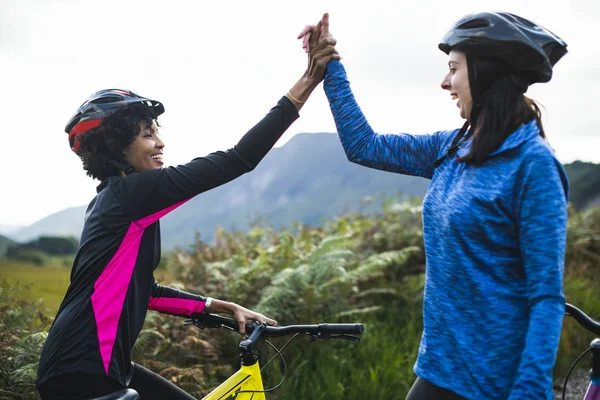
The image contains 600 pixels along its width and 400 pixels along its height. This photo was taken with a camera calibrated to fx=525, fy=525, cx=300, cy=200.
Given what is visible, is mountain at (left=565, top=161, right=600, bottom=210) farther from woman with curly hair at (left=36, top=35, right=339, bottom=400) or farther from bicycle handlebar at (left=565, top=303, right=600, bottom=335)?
woman with curly hair at (left=36, top=35, right=339, bottom=400)

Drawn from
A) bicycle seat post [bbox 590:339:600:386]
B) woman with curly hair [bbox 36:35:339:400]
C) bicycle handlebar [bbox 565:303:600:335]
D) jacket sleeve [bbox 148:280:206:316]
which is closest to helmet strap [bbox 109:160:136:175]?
woman with curly hair [bbox 36:35:339:400]

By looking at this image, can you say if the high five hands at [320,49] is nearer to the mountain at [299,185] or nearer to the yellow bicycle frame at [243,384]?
the yellow bicycle frame at [243,384]

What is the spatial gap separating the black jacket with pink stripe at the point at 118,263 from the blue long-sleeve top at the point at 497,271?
973 mm

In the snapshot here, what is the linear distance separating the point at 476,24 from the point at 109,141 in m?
1.73

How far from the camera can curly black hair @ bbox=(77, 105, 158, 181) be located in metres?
2.54

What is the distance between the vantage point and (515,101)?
194 centimetres

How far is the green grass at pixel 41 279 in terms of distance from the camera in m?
4.81

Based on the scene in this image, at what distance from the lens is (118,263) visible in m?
2.26

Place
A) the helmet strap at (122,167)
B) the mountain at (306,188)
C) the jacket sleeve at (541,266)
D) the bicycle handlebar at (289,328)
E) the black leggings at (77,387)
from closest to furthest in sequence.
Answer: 1. the jacket sleeve at (541,266)
2. the black leggings at (77,387)
3. the bicycle handlebar at (289,328)
4. the helmet strap at (122,167)
5. the mountain at (306,188)

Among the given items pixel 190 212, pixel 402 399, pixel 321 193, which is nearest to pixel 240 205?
pixel 190 212

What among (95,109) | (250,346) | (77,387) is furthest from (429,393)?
(95,109)

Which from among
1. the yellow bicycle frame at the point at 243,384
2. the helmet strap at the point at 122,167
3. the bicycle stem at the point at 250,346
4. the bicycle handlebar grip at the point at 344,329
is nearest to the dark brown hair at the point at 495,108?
the bicycle handlebar grip at the point at 344,329

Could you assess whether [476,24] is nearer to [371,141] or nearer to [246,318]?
[371,141]

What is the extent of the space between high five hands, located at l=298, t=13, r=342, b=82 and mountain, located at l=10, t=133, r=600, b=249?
537 cm
